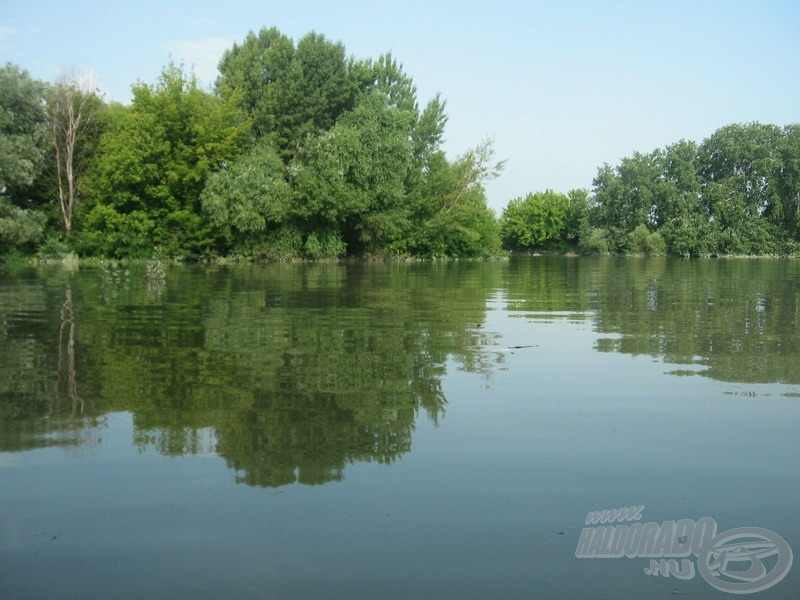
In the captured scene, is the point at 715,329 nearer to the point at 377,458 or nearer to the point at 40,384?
the point at 377,458

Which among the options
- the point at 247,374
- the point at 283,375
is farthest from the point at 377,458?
the point at 247,374

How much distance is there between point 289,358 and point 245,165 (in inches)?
1524

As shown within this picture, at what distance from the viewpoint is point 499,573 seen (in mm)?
3637

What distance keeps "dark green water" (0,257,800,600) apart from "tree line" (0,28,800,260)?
35240mm

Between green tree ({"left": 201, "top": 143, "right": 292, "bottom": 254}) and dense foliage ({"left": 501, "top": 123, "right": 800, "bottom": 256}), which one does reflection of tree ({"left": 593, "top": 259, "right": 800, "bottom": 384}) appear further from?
dense foliage ({"left": 501, "top": 123, "right": 800, "bottom": 256})

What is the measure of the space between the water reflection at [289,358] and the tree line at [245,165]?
2709 cm

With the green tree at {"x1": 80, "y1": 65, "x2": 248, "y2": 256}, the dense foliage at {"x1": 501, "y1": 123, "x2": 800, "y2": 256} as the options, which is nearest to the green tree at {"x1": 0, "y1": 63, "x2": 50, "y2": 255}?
the green tree at {"x1": 80, "y1": 65, "x2": 248, "y2": 256}

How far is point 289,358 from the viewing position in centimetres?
940

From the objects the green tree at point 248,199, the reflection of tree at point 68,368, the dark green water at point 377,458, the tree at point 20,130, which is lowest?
the dark green water at point 377,458

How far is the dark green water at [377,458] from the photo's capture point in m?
3.68

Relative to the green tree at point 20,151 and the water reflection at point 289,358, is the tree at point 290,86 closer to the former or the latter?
the green tree at point 20,151

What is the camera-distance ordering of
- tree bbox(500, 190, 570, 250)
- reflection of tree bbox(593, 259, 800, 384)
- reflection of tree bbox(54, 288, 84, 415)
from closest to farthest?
reflection of tree bbox(54, 288, 84, 415) < reflection of tree bbox(593, 259, 800, 384) < tree bbox(500, 190, 570, 250)

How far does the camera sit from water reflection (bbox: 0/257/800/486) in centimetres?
592

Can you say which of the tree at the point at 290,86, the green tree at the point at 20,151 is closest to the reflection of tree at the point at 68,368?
the green tree at the point at 20,151
